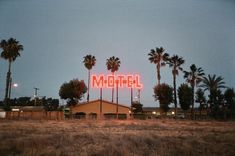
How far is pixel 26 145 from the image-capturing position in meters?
13.6

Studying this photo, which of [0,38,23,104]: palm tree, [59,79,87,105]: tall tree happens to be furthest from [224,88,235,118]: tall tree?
[0,38,23,104]: palm tree

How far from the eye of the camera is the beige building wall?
64.3 meters

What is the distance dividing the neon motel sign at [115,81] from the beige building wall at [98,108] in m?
6.70

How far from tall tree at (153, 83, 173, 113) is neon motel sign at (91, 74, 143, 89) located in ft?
27.2

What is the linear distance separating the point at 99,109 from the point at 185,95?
2291cm

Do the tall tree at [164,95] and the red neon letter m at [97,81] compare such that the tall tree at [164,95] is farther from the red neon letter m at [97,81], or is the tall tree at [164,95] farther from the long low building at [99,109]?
the red neon letter m at [97,81]

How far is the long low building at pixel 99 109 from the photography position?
211 feet

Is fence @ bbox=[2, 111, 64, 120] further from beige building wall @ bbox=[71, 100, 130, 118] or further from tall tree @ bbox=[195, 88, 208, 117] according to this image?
tall tree @ bbox=[195, 88, 208, 117]


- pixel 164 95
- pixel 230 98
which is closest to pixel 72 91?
pixel 164 95

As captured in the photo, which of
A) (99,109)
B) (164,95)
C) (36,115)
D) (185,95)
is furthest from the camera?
(185,95)

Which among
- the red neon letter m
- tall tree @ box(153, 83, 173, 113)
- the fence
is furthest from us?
tall tree @ box(153, 83, 173, 113)

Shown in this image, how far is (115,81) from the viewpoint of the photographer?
6066 centimetres

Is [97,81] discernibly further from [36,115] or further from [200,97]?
[200,97]

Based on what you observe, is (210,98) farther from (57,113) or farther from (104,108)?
(57,113)
